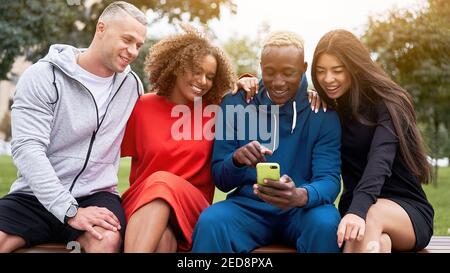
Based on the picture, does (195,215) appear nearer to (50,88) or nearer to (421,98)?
(50,88)

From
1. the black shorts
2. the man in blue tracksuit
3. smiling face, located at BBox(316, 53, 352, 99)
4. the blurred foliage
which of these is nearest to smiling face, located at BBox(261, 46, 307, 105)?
the man in blue tracksuit

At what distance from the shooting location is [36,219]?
11.1 feet

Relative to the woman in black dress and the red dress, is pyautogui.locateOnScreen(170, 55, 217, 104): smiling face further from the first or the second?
the woman in black dress

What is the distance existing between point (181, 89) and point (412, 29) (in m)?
A: 11.5

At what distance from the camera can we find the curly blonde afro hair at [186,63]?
369 centimetres

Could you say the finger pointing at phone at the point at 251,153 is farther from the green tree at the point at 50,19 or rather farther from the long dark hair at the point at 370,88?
the green tree at the point at 50,19

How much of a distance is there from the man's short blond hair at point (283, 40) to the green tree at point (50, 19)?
8.17m

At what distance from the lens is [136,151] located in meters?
3.72

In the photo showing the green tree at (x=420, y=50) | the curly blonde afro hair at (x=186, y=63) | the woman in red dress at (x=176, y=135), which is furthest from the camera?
the green tree at (x=420, y=50)

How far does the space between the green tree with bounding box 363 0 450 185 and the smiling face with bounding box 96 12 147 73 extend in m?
11.3

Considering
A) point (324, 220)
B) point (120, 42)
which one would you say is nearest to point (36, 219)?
point (120, 42)

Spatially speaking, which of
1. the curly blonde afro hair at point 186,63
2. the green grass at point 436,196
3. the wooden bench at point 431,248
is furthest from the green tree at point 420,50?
the curly blonde afro hair at point 186,63

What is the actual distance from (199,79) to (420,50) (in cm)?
1183
